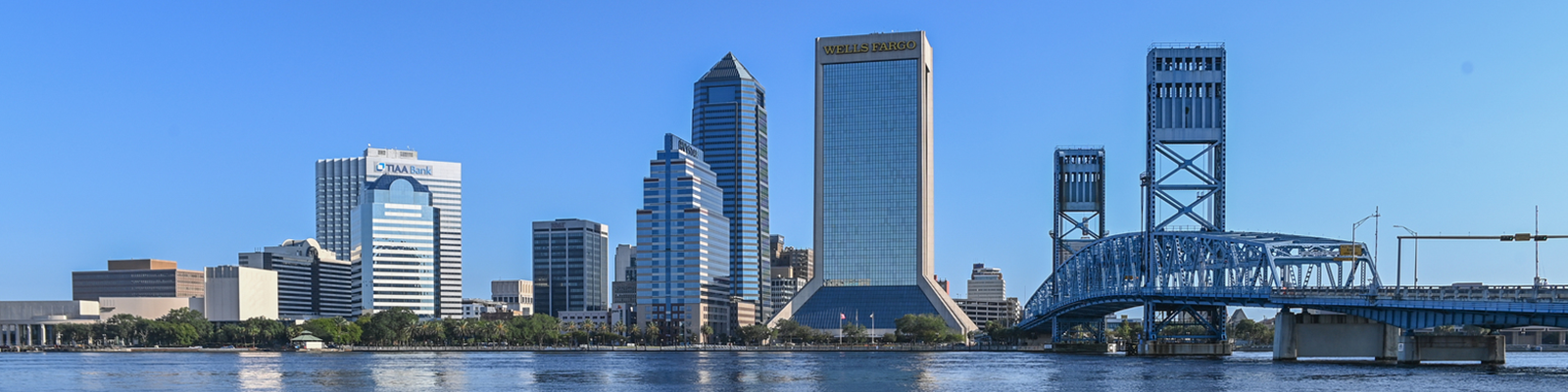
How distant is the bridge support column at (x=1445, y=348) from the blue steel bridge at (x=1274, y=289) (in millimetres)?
4282

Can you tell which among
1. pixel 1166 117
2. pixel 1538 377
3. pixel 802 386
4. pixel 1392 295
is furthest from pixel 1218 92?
pixel 802 386

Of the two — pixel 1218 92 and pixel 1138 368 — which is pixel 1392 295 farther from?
pixel 1218 92

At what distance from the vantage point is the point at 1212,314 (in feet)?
606

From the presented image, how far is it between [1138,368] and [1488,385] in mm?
45414

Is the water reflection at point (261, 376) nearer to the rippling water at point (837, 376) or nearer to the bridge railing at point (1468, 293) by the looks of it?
the rippling water at point (837, 376)

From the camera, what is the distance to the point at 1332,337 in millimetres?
144375

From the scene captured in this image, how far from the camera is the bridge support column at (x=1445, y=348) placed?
131625 mm

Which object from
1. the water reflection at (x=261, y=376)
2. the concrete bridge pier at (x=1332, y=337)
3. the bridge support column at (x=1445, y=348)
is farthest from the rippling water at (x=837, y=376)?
the bridge support column at (x=1445, y=348)

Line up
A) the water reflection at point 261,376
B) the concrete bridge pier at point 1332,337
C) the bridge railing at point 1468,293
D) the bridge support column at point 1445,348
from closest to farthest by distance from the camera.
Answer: the bridge railing at point 1468,293 < the water reflection at point 261,376 < the bridge support column at point 1445,348 < the concrete bridge pier at point 1332,337

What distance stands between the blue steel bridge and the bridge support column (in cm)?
428

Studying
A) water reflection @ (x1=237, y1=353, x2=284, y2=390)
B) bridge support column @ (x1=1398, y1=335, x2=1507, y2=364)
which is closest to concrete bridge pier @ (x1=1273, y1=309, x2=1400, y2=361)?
bridge support column @ (x1=1398, y1=335, x2=1507, y2=364)

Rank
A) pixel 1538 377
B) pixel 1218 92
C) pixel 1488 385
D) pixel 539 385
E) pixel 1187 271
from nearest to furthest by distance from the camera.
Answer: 1. pixel 1488 385
2. pixel 1538 377
3. pixel 539 385
4. pixel 1187 271
5. pixel 1218 92

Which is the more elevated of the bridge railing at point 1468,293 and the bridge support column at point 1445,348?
the bridge railing at point 1468,293

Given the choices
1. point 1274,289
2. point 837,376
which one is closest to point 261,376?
point 837,376
